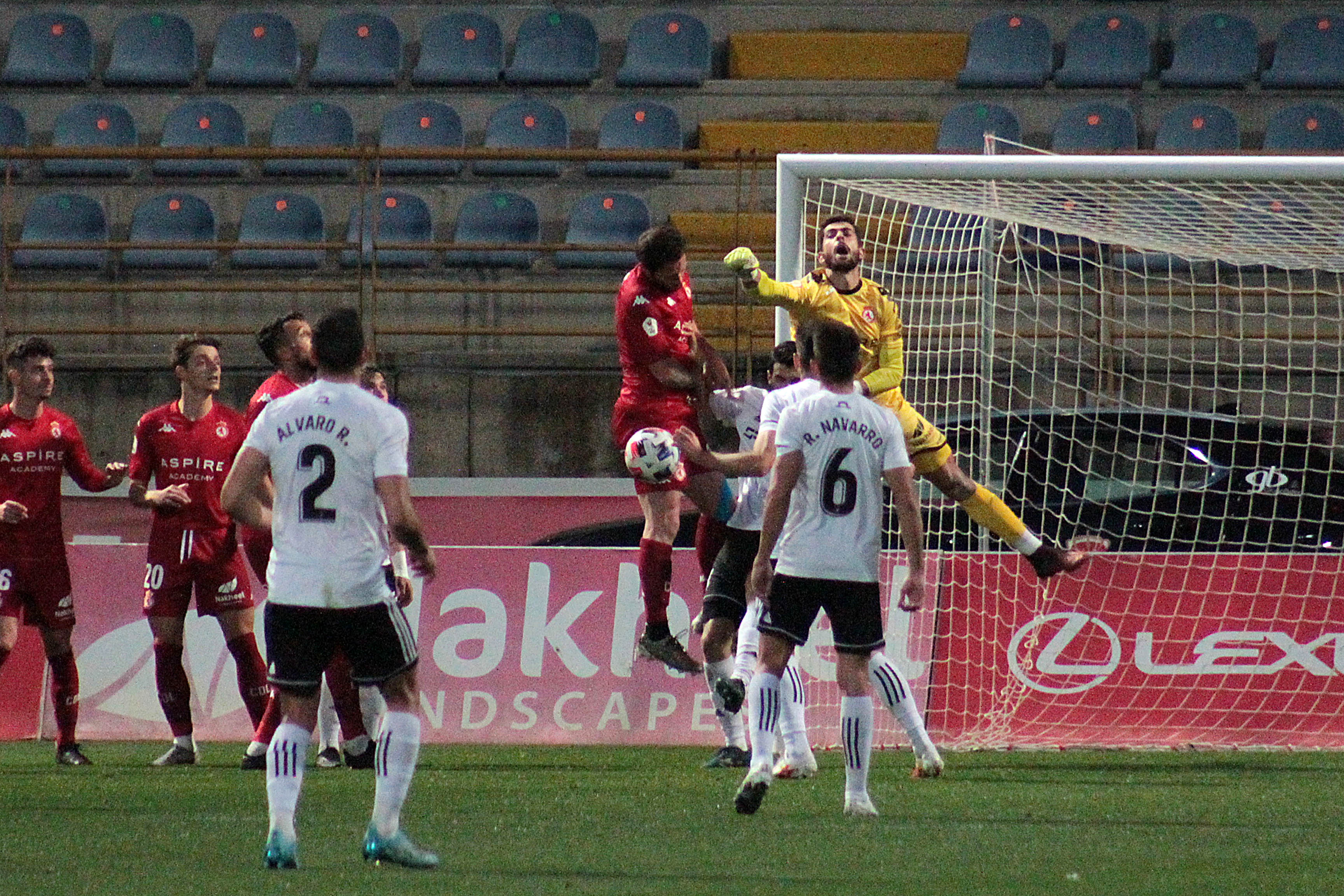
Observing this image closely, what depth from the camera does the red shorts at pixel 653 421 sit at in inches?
346

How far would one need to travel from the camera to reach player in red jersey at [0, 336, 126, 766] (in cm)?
953

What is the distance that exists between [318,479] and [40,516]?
4.73 meters

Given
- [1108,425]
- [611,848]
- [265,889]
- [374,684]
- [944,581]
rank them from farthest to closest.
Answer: [1108,425]
[944,581]
[611,848]
[374,684]
[265,889]

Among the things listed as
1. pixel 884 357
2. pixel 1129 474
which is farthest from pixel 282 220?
pixel 884 357

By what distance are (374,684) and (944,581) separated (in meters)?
5.44

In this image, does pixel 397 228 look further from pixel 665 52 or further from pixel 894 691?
pixel 894 691

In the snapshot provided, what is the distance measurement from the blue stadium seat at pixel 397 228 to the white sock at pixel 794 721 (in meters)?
8.09

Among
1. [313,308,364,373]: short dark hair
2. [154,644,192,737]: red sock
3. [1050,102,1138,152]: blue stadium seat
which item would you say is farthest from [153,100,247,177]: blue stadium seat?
[313,308,364,373]: short dark hair

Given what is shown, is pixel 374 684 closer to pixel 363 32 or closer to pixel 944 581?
pixel 944 581

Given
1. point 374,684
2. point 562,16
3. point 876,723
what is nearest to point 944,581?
point 876,723

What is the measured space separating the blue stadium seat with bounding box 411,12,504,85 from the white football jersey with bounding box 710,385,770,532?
8793 mm

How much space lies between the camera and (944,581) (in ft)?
34.4

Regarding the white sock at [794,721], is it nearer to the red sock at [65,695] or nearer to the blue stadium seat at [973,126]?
the red sock at [65,695]

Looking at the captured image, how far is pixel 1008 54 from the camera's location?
695 inches
